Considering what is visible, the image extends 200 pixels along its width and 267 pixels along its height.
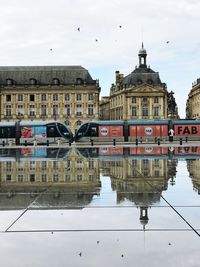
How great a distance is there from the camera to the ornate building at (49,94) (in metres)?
107

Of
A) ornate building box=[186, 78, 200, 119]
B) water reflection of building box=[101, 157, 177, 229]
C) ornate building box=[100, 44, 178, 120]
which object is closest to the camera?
water reflection of building box=[101, 157, 177, 229]

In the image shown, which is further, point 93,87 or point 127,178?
point 93,87

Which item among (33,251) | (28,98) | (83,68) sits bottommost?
(33,251)

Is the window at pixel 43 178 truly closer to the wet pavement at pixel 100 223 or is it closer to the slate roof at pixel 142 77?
the wet pavement at pixel 100 223

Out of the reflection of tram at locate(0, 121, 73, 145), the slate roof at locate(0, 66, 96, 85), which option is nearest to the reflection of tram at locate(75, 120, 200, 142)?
the reflection of tram at locate(0, 121, 73, 145)

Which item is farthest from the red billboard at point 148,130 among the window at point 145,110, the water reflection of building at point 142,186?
the water reflection of building at point 142,186

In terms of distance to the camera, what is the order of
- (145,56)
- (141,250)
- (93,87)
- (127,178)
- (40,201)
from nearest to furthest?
1. (141,250)
2. (40,201)
3. (127,178)
4. (93,87)
5. (145,56)

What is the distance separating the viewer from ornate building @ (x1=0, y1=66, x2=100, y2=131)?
106938mm

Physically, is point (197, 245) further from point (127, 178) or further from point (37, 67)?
point (37, 67)

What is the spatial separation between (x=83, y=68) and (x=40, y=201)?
10151 cm

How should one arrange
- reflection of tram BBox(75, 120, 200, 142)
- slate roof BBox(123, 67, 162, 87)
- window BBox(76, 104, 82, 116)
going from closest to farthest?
reflection of tram BBox(75, 120, 200, 142), window BBox(76, 104, 82, 116), slate roof BBox(123, 67, 162, 87)

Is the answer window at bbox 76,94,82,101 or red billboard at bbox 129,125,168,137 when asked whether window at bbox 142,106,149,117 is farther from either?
red billboard at bbox 129,125,168,137

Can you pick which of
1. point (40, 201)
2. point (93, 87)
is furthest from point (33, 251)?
point (93, 87)

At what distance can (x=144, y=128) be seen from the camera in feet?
226
